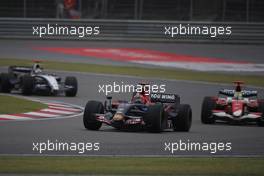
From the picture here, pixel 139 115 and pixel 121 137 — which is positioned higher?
pixel 139 115

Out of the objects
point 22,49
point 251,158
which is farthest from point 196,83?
point 251,158

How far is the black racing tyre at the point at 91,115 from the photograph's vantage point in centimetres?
1834

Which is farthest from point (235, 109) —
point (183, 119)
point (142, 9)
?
point (142, 9)

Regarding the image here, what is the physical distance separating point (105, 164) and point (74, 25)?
85.8 feet

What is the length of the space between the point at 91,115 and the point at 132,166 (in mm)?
4143

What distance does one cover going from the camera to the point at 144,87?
18891 millimetres

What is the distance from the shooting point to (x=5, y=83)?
26078 millimetres
